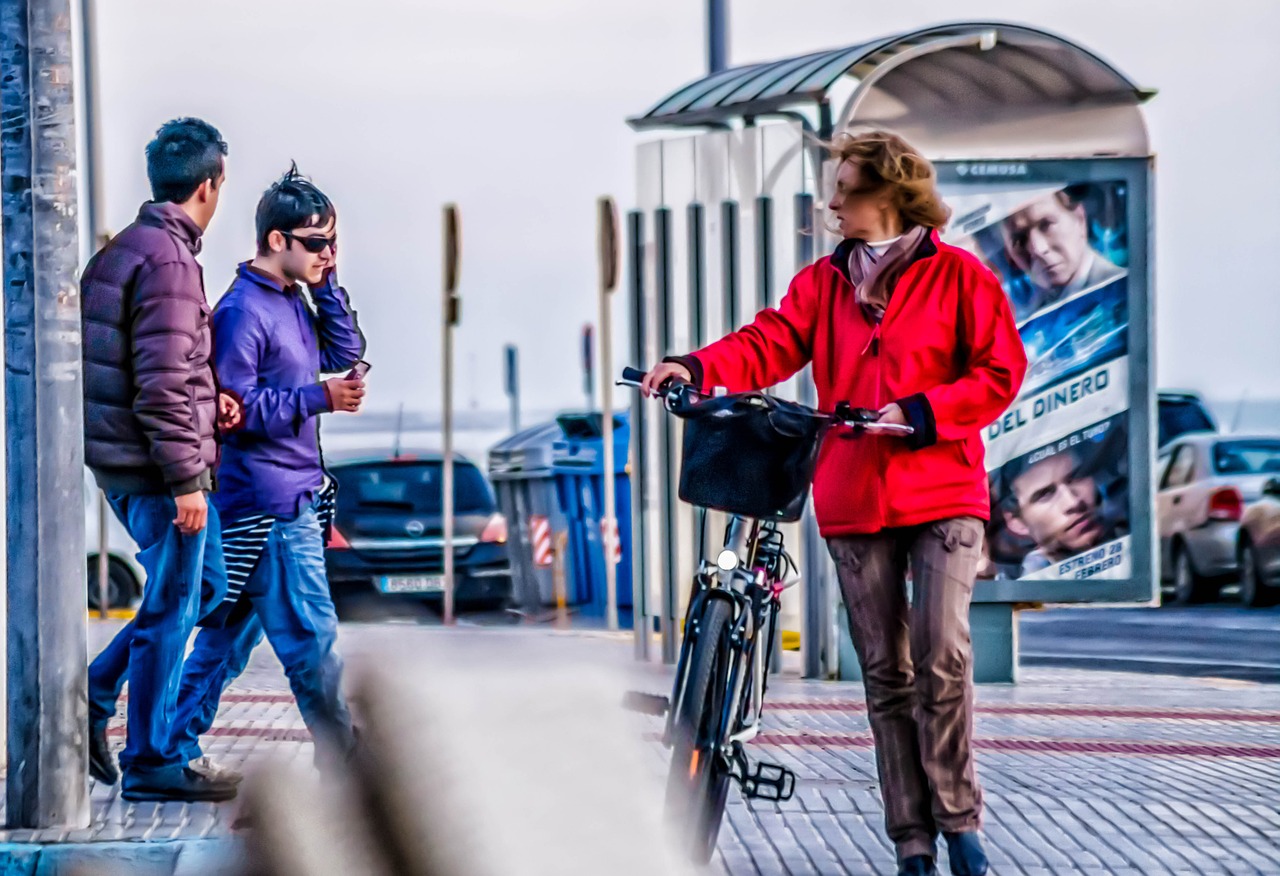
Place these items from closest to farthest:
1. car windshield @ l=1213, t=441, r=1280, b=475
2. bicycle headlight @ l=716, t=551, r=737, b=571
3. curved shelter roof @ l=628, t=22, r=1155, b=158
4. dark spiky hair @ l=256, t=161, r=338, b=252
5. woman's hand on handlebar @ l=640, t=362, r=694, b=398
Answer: woman's hand on handlebar @ l=640, t=362, r=694, b=398, bicycle headlight @ l=716, t=551, r=737, b=571, dark spiky hair @ l=256, t=161, r=338, b=252, curved shelter roof @ l=628, t=22, r=1155, b=158, car windshield @ l=1213, t=441, r=1280, b=475

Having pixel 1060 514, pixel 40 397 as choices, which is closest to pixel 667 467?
pixel 1060 514

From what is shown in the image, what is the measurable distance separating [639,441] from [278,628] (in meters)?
4.85

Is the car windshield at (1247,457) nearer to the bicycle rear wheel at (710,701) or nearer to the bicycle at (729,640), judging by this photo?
the bicycle at (729,640)

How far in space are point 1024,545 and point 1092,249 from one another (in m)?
1.42

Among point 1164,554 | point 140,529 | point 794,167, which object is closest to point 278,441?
point 140,529

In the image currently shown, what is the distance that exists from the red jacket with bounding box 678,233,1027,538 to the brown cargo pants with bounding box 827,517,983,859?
83mm

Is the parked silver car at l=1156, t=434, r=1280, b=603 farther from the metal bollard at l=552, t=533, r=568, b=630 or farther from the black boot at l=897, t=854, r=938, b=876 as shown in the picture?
the black boot at l=897, t=854, r=938, b=876

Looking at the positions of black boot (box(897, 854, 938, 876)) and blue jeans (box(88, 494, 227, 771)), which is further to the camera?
blue jeans (box(88, 494, 227, 771))

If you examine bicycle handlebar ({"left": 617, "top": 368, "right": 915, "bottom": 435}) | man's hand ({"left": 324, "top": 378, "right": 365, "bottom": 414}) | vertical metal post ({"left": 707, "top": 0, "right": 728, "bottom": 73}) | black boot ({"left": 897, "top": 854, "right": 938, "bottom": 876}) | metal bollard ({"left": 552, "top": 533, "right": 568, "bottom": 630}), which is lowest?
metal bollard ({"left": 552, "top": 533, "right": 568, "bottom": 630})

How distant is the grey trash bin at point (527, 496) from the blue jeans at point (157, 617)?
15.4 meters

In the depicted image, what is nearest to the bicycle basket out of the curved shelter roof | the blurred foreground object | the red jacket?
the red jacket

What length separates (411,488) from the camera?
19.3 meters

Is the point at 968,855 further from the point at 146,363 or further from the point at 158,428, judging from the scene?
the point at 146,363

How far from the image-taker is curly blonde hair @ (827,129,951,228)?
17.2 feet
